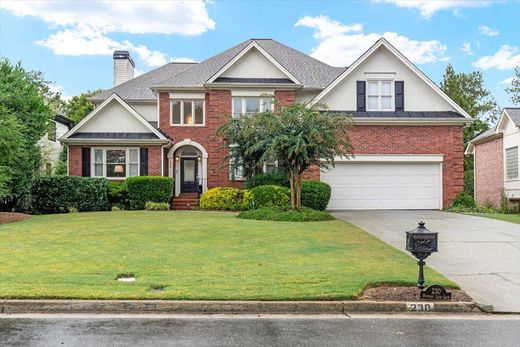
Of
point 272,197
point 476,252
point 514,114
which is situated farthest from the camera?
point 514,114

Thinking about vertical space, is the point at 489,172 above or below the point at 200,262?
above

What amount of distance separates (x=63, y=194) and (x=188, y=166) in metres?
6.83

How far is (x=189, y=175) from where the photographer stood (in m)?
26.3

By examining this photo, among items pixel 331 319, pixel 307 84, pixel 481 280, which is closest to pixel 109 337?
pixel 331 319

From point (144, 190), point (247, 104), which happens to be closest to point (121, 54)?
point (247, 104)

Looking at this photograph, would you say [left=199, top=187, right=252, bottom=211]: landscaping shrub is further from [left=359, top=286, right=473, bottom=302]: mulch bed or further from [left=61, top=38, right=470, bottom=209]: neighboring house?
[left=359, top=286, right=473, bottom=302]: mulch bed

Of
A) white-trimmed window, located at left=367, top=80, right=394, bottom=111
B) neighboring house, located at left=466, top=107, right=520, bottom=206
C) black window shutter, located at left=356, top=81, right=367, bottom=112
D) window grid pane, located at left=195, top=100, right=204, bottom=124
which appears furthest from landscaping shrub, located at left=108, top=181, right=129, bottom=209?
neighboring house, located at left=466, top=107, right=520, bottom=206

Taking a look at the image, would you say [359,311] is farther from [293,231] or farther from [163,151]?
[163,151]

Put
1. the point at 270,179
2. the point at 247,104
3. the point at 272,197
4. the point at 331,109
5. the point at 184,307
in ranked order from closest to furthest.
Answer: the point at 184,307, the point at 272,197, the point at 270,179, the point at 331,109, the point at 247,104

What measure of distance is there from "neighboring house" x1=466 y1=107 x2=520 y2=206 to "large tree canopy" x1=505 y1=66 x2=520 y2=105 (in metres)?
23.2

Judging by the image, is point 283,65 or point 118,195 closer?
point 118,195

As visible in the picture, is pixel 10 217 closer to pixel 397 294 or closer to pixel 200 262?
pixel 200 262

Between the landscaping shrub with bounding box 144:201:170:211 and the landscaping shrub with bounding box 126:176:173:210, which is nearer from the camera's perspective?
the landscaping shrub with bounding box 144:201:170:211

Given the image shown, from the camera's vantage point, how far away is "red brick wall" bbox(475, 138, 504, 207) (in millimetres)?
27422
